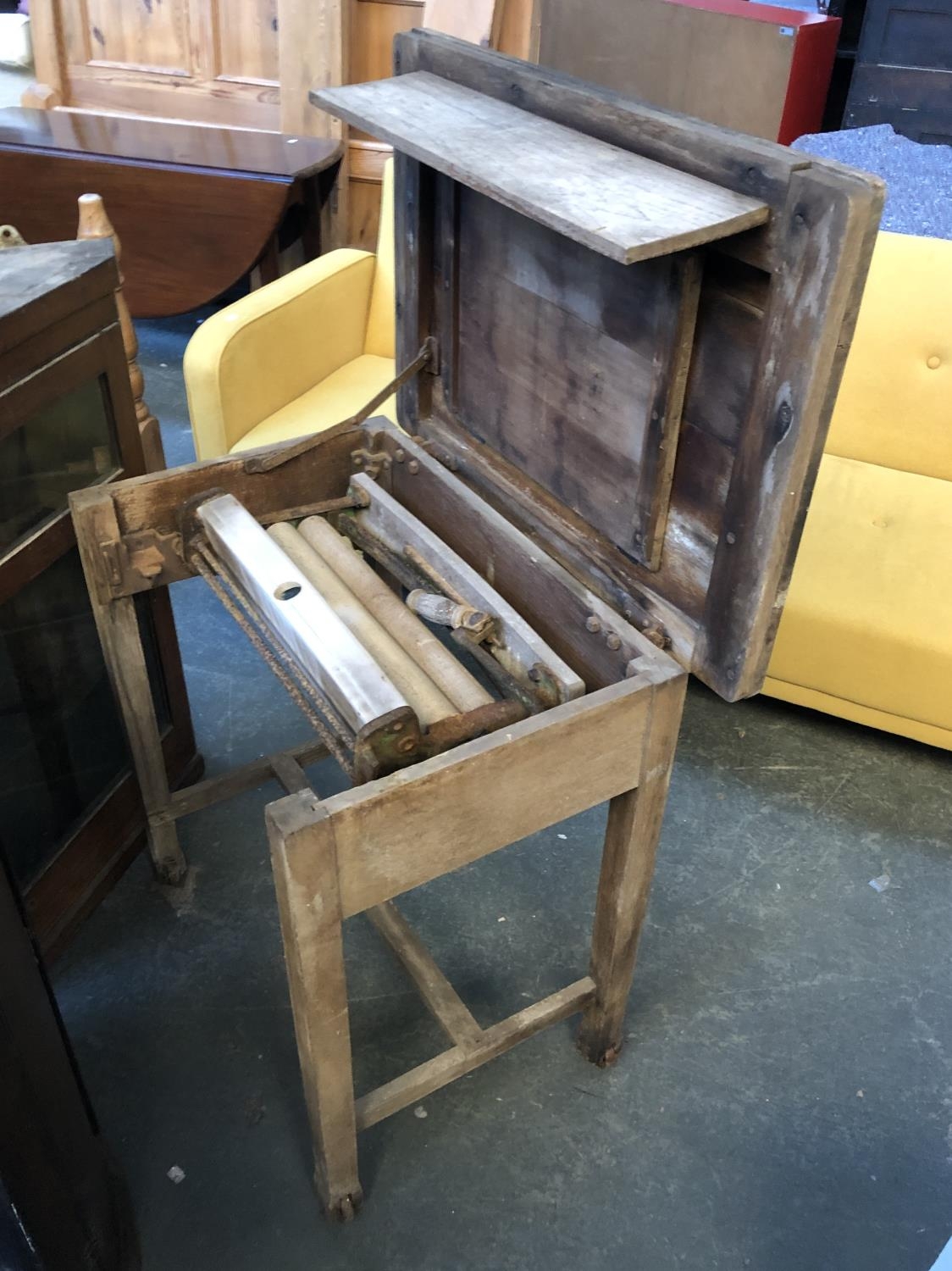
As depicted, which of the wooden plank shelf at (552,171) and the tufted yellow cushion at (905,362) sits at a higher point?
the wooden plank shelf at (552,171)

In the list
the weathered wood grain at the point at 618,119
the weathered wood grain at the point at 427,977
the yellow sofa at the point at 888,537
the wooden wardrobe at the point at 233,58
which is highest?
the weathered wood grain at the point at 618,119

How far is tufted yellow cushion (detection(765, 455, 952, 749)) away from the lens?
86.9 inches

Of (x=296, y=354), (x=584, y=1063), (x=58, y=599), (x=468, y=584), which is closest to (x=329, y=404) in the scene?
(x=296, y=354)

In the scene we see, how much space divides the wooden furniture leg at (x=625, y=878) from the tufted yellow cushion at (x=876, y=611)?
963mm

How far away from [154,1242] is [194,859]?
0.72 metres

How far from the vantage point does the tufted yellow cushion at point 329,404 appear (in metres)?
2.54

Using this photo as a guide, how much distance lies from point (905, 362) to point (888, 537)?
1.30 feet

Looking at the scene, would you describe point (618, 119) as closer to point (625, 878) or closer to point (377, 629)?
point (377, 629)

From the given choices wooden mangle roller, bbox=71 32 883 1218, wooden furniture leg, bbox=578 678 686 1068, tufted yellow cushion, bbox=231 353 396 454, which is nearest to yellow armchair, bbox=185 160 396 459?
tufted yellow cushion, bbox=231 353 396 454

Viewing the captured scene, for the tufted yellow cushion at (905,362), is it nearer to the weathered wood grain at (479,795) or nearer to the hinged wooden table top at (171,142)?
the weathered wood grain at (479,795)

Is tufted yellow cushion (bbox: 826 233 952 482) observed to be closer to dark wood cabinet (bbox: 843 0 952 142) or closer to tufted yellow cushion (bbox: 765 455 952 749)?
tufted yellow cushion (bbox: 765 455 952 749)

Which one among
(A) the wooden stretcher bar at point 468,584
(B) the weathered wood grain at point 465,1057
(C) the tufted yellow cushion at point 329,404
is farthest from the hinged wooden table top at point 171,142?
(B) the weathered wood grain at point 465,1057

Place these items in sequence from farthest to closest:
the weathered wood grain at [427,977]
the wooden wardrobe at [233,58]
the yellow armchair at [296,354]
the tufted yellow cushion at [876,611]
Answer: the wooden wardrobe at [233,58], the yellow armchair at [296,354], the tufted yellow cushion at [876,611], the weathered wood grain at [427,977]

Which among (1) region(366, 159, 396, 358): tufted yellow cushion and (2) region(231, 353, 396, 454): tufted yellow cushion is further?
(1) region(366, 159, 396, 358): tufted yellow cushion
